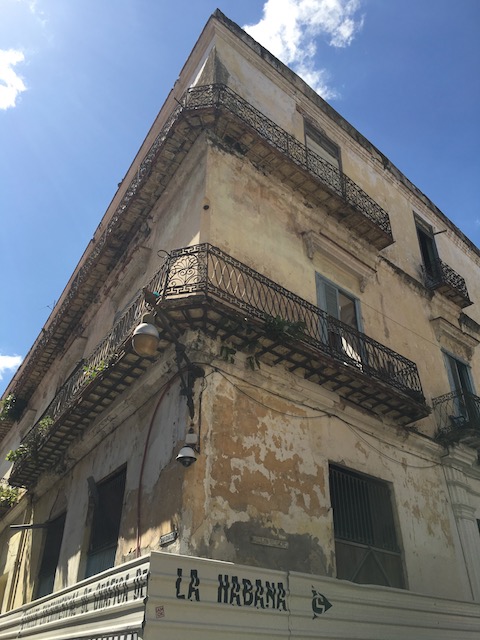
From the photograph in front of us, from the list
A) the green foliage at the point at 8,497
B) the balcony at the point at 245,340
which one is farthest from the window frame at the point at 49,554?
the green foliage at the point at 8,497

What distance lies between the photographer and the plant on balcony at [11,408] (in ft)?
63.0

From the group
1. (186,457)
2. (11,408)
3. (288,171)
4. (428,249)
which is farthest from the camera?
(11,408)

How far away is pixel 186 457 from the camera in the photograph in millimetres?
6516

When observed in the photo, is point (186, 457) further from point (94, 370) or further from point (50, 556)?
point (50, 556)

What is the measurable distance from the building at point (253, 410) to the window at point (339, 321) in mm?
58

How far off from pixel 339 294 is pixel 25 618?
27.1 feet

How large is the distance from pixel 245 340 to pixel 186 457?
→ 6.96ft

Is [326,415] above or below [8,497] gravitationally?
below

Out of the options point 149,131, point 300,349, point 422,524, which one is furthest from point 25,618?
point 149,131

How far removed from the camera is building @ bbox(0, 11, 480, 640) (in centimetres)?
653

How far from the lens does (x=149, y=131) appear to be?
561 inches

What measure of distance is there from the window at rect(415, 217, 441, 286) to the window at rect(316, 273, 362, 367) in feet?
13.4

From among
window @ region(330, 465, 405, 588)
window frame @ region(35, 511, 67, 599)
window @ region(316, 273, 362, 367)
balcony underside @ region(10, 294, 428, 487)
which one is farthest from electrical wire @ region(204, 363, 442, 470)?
window frame @ region(35, 511, 67, 599)

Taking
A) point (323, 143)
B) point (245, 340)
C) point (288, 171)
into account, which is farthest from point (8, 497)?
point (323, 143)
